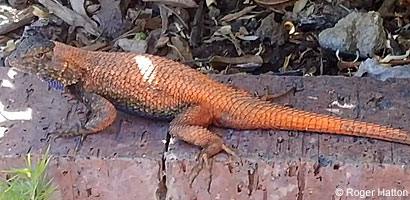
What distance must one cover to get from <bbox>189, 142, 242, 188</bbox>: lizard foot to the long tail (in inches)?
5.8

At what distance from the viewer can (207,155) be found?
271 cm

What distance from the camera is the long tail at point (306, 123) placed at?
2766mm

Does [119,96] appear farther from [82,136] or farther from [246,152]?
[246,152]

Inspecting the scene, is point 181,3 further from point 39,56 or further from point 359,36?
point 39,56

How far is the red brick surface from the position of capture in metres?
2.71

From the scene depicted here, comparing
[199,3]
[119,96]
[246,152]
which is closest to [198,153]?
[246,152]

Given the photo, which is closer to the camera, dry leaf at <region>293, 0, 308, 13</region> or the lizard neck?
the lizard neck

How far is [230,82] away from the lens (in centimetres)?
322

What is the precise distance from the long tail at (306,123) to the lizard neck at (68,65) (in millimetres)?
556

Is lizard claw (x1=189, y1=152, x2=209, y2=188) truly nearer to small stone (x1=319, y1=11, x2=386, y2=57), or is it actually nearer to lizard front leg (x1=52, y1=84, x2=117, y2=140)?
lizard front leg (x1=52, y1=84, x2=117, y2=140)

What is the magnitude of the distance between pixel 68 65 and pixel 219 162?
0.62 meters

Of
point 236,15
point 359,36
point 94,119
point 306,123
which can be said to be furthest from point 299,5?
point 94,119

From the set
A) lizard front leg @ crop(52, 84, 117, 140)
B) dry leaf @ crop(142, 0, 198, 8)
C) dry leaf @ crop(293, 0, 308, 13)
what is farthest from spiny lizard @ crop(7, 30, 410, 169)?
dry leaf @ crop(293, 0, 308, 13)

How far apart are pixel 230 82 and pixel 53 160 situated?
77 centimetres
